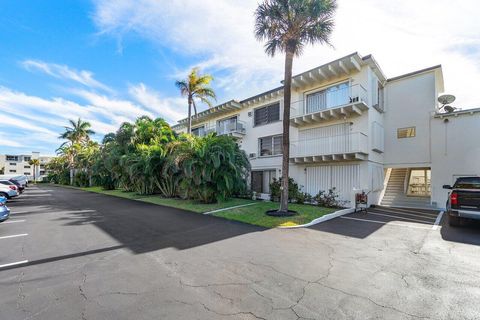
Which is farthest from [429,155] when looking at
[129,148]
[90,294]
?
[129,148]

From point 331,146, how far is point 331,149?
0.20 metres

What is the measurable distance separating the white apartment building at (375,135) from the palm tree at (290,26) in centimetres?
357

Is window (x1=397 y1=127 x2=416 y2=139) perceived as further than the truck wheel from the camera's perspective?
Yes

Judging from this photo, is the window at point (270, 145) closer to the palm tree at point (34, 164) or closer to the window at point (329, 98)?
the window at point (329, 98)

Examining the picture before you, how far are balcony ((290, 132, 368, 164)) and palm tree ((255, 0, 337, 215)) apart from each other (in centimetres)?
444

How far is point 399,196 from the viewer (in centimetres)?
1547

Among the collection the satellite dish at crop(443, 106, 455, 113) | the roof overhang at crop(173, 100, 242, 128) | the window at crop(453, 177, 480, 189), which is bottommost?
the window at crop(453, 177, 480, 189)

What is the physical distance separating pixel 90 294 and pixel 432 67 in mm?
18838

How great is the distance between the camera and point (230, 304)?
11.7ft

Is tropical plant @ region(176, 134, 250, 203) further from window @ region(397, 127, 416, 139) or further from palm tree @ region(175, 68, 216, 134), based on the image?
window @ region(397, 127, 416, 139)

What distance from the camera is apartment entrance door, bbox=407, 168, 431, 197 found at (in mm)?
16188

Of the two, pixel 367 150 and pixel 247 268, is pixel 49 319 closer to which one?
pixel 247 268

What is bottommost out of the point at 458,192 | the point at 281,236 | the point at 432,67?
the point at 281,236

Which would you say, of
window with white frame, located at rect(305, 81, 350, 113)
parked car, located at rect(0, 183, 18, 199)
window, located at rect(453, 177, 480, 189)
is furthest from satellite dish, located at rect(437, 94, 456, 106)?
parked car, located at rect(0, 183, 18, 199)
